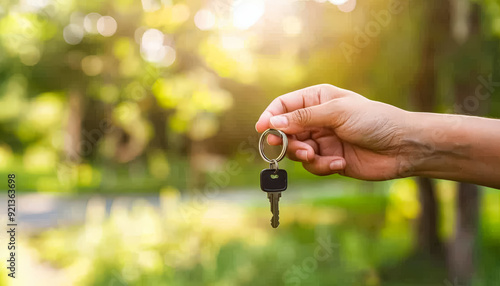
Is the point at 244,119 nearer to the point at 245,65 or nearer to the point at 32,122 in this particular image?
the point at 245,65

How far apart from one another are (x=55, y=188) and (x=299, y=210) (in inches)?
271

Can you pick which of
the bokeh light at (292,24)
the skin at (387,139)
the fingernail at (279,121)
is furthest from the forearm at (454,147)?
the bokeh light at (292,24)

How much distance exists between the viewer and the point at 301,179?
15633mm

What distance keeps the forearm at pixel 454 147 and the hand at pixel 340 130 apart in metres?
0.08

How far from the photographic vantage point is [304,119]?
89.2 inches

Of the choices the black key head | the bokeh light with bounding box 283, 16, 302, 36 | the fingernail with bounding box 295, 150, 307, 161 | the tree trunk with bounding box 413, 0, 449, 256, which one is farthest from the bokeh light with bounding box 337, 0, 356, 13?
the black key head

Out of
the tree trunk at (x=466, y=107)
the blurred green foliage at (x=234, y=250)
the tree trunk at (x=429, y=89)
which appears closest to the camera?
the tree trunk at (x=466, y=107)

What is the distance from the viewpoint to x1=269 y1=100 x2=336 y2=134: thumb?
7.27 feet

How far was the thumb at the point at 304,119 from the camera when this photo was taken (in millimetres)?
A: 2215

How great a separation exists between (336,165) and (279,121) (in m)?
0.44

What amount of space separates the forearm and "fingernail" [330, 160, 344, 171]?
35 centimetres

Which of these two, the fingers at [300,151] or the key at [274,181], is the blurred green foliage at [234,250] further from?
the key at [274,181]

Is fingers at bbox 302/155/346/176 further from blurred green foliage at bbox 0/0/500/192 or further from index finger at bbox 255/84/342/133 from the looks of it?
blurred green foliage at bbox 0/0/500/192

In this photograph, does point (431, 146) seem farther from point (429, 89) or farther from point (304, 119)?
point (429, 89)
